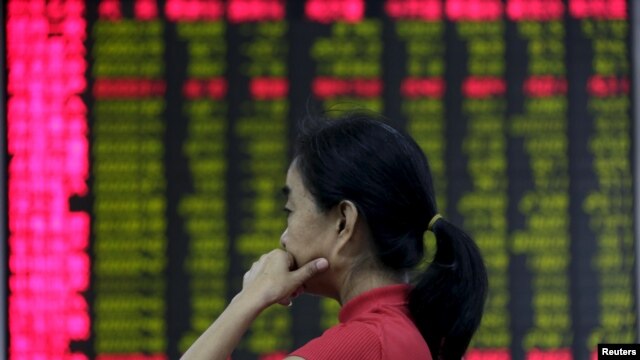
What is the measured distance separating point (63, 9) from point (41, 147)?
314mm

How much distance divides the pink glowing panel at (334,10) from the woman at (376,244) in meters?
1.60

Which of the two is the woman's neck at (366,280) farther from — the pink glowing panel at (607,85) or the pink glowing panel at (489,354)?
the pink glowing panel at (607,85)

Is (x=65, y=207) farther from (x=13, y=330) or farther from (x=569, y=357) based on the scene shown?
(x=569, y=357)

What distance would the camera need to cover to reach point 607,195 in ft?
8.71

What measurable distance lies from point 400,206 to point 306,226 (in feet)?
0.29

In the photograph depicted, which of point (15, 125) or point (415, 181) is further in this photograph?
point (15, 125)

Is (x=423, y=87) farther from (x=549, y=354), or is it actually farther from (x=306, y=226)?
(x=306, y=226)

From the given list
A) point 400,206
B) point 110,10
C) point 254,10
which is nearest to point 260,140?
point 254,10

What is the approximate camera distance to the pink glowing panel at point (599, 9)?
2.67 meters

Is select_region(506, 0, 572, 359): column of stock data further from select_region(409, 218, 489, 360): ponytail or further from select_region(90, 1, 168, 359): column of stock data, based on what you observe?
select_region(409, 218, 489, 360): ponytail

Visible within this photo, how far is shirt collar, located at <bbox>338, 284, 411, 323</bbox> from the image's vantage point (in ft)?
3.34

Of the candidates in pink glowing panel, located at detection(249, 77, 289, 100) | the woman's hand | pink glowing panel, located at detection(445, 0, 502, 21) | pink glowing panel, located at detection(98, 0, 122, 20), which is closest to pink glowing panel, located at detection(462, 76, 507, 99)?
pink glowing panel, located at detection(445, 0, 502, 21)

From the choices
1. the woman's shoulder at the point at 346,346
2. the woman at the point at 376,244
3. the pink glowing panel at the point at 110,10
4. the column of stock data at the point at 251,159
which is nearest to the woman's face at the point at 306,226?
the woman at the point at 376,244

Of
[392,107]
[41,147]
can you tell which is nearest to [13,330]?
[41,147]
